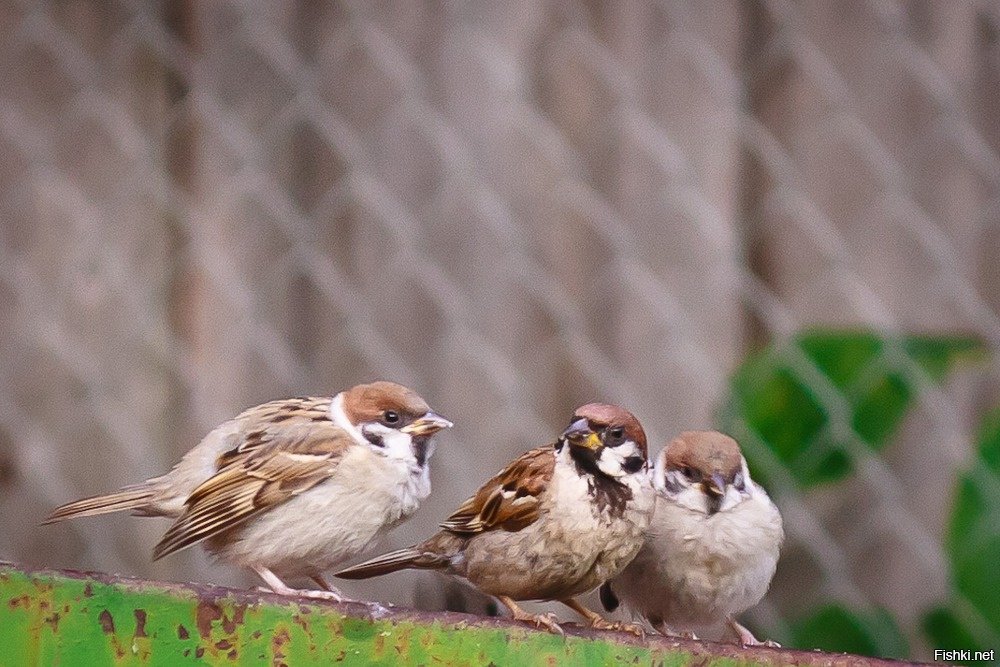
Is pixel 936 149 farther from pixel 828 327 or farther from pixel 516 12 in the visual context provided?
pixel 516 12

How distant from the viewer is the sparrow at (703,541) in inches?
61.2

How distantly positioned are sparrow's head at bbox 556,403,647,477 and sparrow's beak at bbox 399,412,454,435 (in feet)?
0.50

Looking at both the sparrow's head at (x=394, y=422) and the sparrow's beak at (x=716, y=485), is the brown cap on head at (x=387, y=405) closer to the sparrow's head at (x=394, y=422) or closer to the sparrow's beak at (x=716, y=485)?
the sparrow's head at (x=394, y=422)

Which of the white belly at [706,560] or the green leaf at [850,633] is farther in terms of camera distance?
the green leaf at [850,633]

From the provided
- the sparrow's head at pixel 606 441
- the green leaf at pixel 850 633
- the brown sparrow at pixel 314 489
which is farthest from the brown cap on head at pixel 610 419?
the green leaf at pixel 850 633

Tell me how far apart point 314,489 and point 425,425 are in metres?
0.13

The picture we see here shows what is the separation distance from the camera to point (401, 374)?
2139 mm

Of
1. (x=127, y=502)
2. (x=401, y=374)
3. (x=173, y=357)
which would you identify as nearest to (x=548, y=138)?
(x=401, y=374)

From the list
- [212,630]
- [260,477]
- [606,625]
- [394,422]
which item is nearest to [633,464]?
[606,625]

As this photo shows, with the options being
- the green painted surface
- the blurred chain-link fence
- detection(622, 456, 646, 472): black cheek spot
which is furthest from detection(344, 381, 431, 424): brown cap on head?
the blurred chain-link fence

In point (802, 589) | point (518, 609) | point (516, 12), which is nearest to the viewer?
point (518, 609)

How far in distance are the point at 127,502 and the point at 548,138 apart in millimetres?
788

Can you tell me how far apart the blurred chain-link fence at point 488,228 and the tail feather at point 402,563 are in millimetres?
464

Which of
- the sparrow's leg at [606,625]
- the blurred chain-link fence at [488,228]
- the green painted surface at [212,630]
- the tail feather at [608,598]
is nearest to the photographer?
the green painted surface at [212,630]
